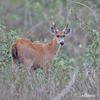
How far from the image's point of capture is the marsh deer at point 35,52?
10078 mm

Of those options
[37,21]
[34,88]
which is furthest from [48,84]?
[37,21]

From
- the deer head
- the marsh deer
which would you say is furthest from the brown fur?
the deer head

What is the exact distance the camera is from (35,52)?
10.6 metres

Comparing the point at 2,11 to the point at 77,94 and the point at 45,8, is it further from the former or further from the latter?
the point at 77,94

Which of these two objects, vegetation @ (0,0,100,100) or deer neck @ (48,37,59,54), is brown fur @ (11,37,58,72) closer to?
deer neck @ (48,37,59,54)

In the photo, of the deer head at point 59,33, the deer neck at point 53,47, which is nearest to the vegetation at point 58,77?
the deer head at point 59,33

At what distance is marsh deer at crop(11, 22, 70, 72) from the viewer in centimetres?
1008

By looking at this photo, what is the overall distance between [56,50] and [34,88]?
3359mm

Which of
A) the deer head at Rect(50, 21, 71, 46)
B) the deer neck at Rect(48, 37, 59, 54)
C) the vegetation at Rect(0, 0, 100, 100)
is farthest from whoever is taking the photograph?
the deer head at Rect(50, 21, 71, 46)

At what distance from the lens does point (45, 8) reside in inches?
778

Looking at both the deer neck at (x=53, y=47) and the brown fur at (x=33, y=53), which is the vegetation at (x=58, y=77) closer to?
the brown fur at (x=33, y=53)

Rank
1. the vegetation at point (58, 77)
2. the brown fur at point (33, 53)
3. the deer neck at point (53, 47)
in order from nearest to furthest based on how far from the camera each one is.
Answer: the vegetation at point (58, 77) < the brown fur at point (33, 53) < the deer neck at point (53, 47)

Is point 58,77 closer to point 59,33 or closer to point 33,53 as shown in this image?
point 33,53

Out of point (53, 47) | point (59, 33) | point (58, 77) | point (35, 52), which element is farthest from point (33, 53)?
point (58, 77)
